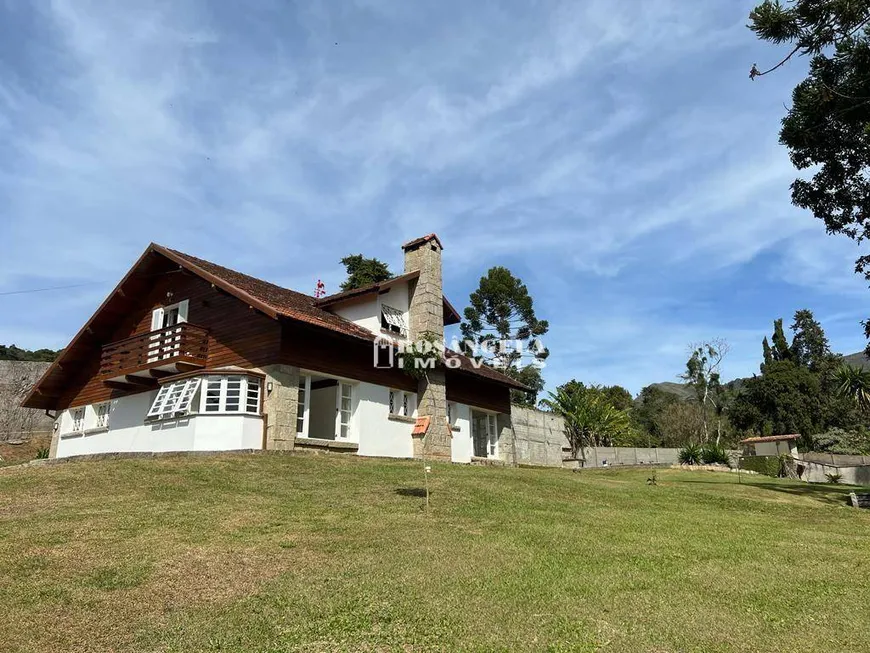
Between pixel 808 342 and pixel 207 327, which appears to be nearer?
pixel 207 327

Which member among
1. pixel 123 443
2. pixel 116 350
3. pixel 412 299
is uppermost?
pixel 412 299

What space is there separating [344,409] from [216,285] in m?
6.26

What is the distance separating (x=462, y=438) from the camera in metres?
26.8

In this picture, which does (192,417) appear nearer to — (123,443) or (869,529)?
(123,443)

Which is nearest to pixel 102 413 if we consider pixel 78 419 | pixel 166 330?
pixel 78 419

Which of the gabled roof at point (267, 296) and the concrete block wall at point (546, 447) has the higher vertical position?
the gabled roof at point (267, 296)

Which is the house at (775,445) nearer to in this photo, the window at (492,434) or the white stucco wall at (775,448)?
the white stucco wall at (775,448)

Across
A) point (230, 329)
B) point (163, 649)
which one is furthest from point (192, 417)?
point (163, 649)

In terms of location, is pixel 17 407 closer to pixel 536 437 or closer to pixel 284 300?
pixel 284 300

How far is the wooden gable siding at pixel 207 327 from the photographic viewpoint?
20.1m

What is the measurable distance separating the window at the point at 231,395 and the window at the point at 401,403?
5681 mm

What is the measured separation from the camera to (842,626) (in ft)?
20.8

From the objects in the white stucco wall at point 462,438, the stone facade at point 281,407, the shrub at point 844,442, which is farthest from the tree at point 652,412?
the stone facade at point 281,407

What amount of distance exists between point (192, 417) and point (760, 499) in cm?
1723
